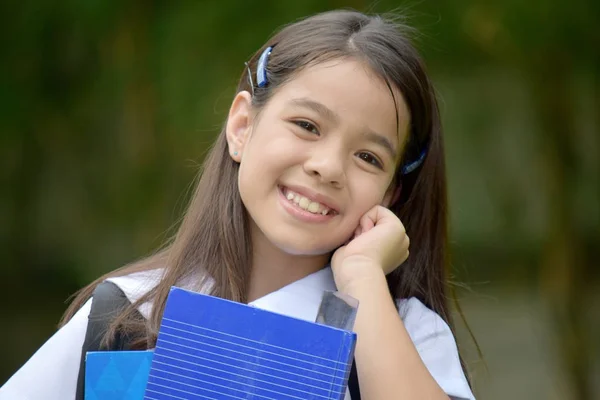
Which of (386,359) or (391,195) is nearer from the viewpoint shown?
(386,359)

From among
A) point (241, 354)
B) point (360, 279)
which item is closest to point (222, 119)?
point (360, 279)

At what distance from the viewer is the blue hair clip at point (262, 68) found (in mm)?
1510

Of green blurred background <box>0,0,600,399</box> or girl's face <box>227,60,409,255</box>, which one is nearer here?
girl's face <box>227,60,409,255</box>

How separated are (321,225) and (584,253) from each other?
212 cm

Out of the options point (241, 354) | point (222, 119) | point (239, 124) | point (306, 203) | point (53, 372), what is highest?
point (222, 119)

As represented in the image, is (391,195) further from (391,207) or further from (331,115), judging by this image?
(331,115)

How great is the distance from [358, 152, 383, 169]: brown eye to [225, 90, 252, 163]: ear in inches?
8.3

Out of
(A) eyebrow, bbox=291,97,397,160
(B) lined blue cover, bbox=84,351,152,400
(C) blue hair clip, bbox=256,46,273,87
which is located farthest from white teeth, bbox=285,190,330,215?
(B) lined blue cover, bbox=84,351,152,400

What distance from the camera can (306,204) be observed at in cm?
137

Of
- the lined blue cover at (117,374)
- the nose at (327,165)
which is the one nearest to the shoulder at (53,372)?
the lined blue cover at (117,374)

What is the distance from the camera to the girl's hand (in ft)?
4.46

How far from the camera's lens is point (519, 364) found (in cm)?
347

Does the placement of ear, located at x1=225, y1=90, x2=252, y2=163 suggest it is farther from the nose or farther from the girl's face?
the nose

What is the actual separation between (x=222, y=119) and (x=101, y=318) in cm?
187
